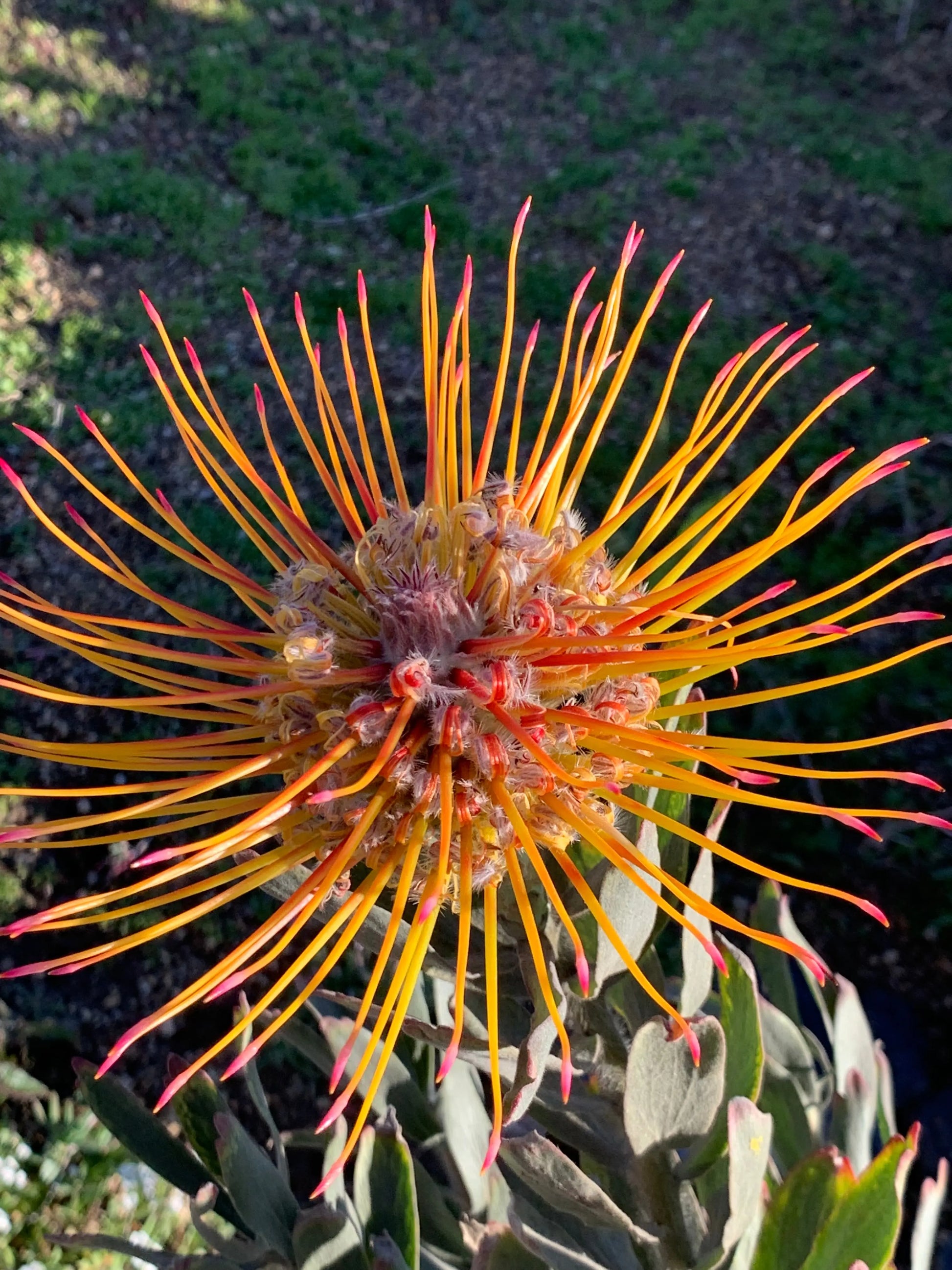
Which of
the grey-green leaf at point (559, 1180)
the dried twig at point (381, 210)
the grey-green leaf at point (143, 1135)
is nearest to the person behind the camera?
the grey-green leaf at point (559, 1180)

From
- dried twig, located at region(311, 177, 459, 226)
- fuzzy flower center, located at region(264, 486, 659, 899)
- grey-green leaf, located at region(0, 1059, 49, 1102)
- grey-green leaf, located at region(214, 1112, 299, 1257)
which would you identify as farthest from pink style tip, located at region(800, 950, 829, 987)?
dried twig, located at region(311, 177, 459, 226)

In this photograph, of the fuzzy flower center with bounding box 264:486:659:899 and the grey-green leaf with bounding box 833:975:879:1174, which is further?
the grey-green leaf with bounding box 833:975:879:1174

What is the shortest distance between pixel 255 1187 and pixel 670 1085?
1.18ft

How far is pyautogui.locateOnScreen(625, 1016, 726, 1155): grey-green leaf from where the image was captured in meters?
0.61

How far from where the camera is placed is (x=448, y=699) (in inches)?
20.6

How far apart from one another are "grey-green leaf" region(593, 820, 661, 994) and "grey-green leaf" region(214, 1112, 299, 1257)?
320 mm

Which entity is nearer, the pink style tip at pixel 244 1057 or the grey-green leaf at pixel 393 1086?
the pink style tip at pixel 244 1057

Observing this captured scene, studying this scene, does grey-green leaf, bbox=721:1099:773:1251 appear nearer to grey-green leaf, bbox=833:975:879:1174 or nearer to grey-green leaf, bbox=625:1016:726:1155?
grey-green leaf, bbox=625:1016:726:1155

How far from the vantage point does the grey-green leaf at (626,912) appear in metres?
0.57

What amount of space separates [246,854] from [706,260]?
8.26ft

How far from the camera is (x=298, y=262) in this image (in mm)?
2635

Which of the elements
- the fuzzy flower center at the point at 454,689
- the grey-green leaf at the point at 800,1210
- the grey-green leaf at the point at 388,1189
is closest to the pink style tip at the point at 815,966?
the fuzzy flower center at the point at 454,689

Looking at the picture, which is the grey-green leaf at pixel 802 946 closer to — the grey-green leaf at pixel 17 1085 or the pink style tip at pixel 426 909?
the pink style tip at pixel 426 909

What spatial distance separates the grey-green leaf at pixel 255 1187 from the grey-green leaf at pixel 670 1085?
0.31 metres
